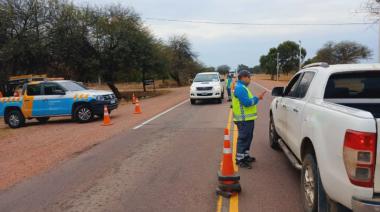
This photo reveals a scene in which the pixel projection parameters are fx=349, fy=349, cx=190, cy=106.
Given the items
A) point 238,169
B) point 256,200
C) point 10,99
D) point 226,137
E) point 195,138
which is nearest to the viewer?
point 256,200

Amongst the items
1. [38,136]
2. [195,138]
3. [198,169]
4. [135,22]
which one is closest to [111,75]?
[135,22]

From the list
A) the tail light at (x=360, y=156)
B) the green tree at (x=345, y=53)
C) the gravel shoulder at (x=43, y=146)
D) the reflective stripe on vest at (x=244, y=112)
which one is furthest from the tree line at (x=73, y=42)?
the green tree at (x=345, y=53)

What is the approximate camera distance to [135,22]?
3422cm

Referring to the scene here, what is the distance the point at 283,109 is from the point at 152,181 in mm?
2613

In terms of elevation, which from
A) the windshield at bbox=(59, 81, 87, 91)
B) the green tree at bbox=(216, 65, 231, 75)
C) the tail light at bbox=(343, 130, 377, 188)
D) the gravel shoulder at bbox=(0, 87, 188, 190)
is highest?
the green tree at bbox=(216, 65, 231, 75)

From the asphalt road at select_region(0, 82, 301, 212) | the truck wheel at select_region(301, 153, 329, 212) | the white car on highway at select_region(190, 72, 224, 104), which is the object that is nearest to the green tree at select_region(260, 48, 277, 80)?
the white car on highway at select_region(190, 72, 224, 104)

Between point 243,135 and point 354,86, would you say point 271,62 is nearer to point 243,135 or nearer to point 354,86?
point 243,135

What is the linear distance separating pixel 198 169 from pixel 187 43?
5805cm

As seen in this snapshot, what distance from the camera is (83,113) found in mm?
14297

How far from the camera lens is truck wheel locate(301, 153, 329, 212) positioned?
380cm

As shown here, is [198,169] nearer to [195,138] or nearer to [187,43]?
[195,138]

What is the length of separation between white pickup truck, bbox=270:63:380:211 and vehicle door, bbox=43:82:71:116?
10532 millimetres

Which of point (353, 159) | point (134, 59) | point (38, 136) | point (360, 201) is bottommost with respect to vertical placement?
point (38, 136)

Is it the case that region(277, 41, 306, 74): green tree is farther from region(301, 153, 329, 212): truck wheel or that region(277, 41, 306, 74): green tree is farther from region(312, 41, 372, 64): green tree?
region(301, 153, 329, 212): truck wheel
